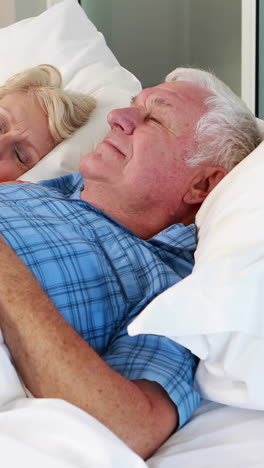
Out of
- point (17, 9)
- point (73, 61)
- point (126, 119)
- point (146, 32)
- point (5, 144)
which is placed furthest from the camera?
point (17, 9)

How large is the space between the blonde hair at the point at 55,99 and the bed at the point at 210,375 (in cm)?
68

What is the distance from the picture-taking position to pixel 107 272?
113 centimetres

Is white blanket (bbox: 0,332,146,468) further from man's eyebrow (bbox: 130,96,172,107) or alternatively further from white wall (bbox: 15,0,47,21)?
white wall (bbox: 15,0,47,21)

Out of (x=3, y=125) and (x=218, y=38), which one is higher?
(x=3, y=125)

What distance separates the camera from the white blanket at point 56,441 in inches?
27.1

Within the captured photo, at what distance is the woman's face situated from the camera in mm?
1646

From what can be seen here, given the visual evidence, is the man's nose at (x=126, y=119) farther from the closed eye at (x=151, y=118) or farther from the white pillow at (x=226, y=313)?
the white pillow at (x=226, y=313)

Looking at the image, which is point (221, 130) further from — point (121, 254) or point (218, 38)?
point (218, 38)

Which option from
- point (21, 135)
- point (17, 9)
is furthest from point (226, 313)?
point (17, 9)

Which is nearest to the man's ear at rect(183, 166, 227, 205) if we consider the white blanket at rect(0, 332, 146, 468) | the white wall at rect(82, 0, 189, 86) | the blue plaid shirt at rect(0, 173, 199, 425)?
the blue plaid shirt at rect(0, 173, 199, 425)

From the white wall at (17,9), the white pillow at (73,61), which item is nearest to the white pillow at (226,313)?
the white pillow at (73,61)

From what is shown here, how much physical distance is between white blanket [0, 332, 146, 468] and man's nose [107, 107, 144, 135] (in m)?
0.71

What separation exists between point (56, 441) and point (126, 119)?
79cm

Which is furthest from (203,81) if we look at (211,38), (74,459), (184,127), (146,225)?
(211,38)
